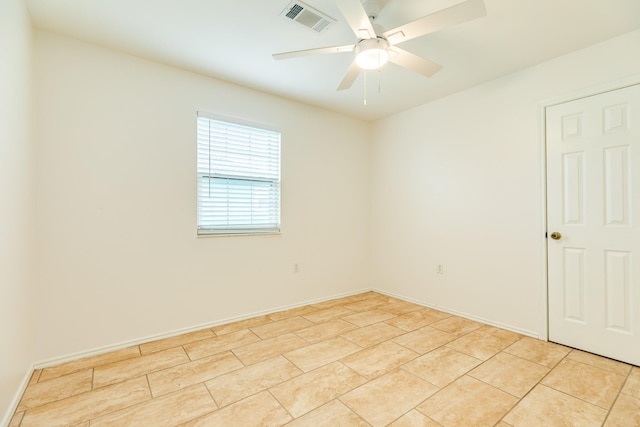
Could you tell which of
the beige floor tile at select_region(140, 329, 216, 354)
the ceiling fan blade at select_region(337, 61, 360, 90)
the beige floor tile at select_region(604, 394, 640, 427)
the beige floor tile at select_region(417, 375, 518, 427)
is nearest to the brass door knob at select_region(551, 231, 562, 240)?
the beige floor tile at select_region(604, 394, 640, 427)

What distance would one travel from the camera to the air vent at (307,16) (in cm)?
200

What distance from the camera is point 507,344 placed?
2.64 metres

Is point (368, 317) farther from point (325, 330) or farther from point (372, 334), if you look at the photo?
point (325, 330)

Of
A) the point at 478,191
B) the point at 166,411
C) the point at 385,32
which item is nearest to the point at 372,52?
the point at 385,32

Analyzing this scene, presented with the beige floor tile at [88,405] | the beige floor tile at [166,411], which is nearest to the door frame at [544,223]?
the beige floor tile at [166,411]

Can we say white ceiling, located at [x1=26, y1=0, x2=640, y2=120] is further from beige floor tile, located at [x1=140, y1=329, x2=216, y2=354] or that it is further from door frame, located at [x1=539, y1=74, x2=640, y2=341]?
beige floor tile, located at [x1=140, y1=329, x2=216, y2=354]

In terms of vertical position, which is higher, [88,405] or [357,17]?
[357,17]

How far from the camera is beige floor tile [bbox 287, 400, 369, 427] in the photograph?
5.35 feet

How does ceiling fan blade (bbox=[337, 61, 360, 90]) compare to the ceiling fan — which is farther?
ceiling fan blade (bbox=[337, 61, 360, 90])

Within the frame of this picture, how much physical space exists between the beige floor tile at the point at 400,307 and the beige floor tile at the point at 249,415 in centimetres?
207

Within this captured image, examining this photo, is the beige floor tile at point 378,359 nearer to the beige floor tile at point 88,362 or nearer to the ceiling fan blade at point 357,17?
the beige floor tile at point 88,362

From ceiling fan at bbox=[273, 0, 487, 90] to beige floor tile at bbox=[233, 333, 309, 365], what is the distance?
230 cm

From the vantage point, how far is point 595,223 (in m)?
2.47

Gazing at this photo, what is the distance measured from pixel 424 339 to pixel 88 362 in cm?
283
